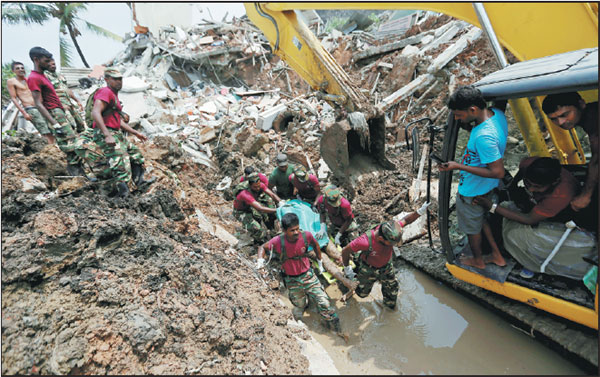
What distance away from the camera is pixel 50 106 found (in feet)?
13.4

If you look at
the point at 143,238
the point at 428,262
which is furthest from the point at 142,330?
the point at 428,262

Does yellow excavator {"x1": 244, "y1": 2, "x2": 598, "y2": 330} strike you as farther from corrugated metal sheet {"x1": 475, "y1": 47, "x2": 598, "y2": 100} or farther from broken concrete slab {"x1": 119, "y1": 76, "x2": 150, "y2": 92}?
broken concrete slab {"x1": 119, "y1": 76, "x2": 150, "y2": 92}

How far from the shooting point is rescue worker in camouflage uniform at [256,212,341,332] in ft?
10.6

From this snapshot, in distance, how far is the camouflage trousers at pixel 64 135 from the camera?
3.95 meters

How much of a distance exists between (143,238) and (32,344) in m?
1.30

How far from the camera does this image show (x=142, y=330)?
2240 mm

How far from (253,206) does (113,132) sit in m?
2.19

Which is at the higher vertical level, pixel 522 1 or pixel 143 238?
pixel 522 1

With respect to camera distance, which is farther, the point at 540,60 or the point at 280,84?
the point at 280,84

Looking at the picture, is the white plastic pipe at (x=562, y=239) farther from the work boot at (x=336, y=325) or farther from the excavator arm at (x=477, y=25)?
the work boot at (x=336, y=325)

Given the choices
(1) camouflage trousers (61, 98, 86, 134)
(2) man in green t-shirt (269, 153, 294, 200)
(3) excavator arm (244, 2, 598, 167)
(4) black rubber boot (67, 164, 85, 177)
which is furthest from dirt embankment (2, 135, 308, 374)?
(3) excavator arm (244, 2, 598, 167)

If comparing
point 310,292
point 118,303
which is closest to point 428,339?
point 310,292

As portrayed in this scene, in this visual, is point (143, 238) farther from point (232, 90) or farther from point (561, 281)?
point (232, 90)

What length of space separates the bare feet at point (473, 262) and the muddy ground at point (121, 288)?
2.15 feet
